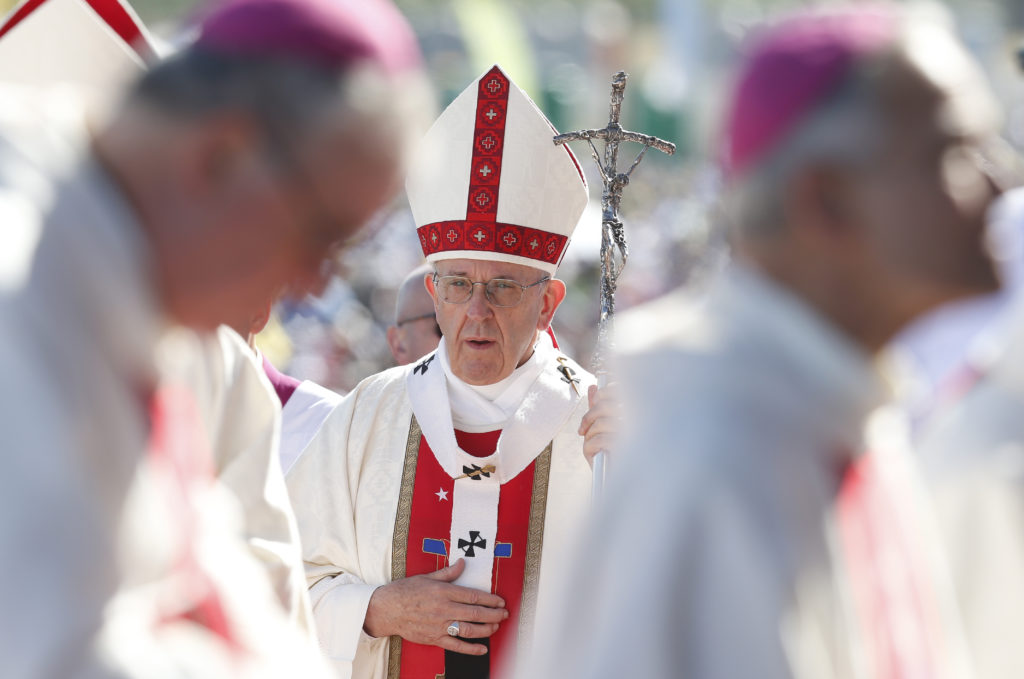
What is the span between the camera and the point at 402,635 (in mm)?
3676

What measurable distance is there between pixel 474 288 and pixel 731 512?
8.76 feet

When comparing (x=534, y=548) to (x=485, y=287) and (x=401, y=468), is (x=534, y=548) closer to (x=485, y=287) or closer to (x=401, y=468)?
(x=401, y=468)

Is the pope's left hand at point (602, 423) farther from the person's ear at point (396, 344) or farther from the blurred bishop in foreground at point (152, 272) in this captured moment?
the person's ear at point (396, 344)

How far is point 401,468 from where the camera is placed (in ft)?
13.4

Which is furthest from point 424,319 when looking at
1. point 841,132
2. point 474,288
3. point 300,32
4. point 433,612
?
point 841,132

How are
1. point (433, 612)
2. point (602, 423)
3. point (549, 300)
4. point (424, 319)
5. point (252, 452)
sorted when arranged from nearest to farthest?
point (252, 452) → point (602, 423) → point (433, 612) → point (549, 300) → point (424, 319)

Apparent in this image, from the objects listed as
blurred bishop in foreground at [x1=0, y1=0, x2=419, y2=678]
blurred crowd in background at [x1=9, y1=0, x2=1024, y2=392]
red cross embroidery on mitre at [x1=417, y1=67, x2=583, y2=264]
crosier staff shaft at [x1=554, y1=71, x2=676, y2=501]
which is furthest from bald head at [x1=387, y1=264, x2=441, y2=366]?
blurred bishop in foreground at [x1=0, y1=0, x2=419, y2=678]

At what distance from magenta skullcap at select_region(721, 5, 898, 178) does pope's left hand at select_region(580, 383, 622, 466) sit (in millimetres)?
1747

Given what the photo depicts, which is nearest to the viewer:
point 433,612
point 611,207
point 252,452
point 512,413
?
point 252,452

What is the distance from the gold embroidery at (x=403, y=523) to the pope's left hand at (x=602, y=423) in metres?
0.79

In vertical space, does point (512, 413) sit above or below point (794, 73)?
above

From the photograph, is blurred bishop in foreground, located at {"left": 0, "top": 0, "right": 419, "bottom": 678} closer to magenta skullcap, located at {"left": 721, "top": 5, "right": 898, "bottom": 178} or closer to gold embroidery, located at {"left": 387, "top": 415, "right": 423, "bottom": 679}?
magenta skullcap, located at {"left": 721, "top": 5, "right": 898, "bottom": 178}

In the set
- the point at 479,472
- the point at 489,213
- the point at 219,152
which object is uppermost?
the point at 489,213

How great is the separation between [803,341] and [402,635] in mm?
2411
